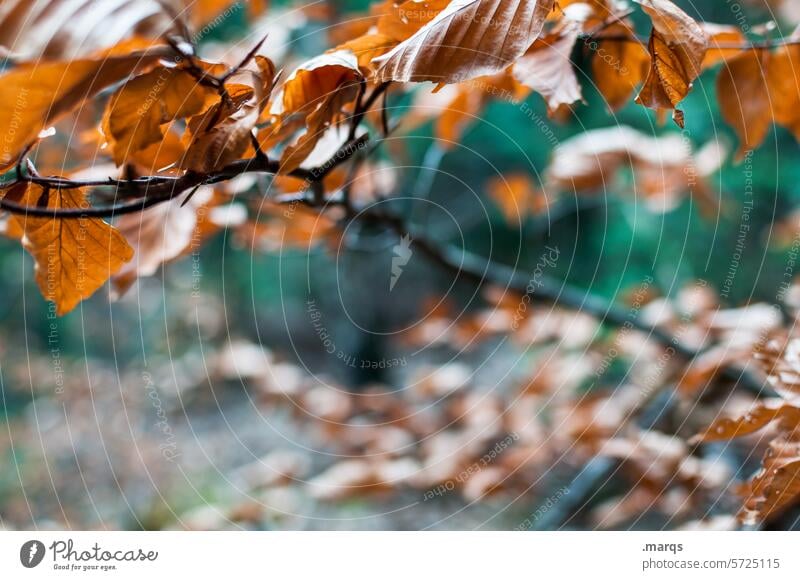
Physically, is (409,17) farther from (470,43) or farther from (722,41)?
(722,41)

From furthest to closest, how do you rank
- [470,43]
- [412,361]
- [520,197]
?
[412,361]
[520,197]
[470,43]

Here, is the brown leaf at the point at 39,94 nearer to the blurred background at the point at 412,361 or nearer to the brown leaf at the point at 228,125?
the brown leaf at the point at 228,125

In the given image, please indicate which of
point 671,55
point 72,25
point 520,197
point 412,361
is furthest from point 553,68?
point 412,361

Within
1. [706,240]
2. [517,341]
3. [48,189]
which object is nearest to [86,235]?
[48,189]

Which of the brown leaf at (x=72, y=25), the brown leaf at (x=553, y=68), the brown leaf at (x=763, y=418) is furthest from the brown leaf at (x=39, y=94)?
the brown leaf at (x=763, y=418)

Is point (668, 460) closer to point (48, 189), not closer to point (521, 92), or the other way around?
point (521, 92)
